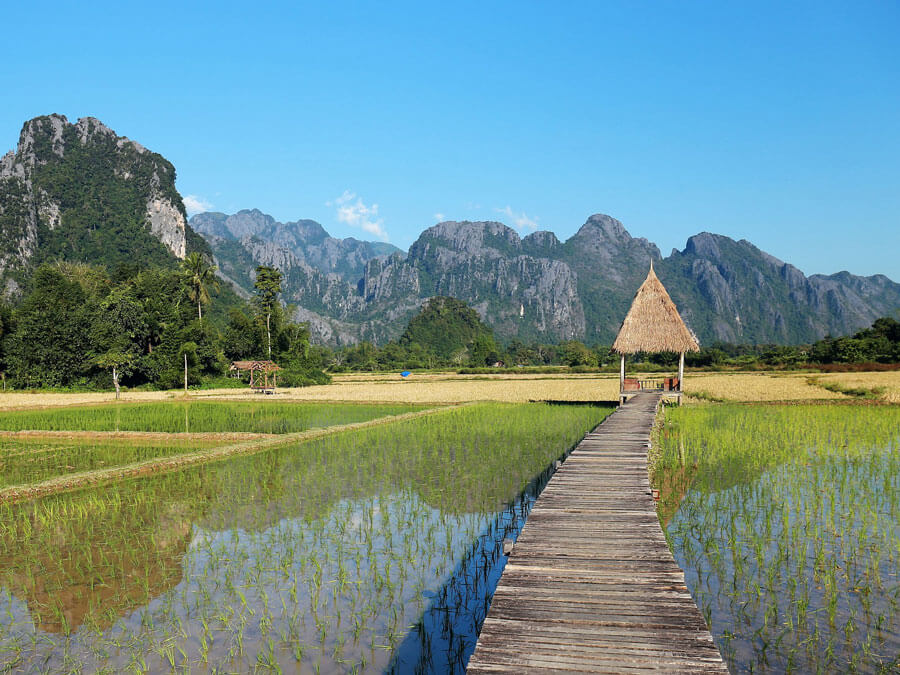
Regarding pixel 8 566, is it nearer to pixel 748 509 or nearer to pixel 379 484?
pixel 379 484

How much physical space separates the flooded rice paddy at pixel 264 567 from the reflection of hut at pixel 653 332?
43.9 feet

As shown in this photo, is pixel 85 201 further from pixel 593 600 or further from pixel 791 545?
pixel 593 600

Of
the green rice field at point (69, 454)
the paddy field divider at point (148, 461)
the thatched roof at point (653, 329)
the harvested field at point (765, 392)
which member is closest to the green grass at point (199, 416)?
the paddy field divider at point (148, 461)

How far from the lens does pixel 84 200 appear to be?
117 meters

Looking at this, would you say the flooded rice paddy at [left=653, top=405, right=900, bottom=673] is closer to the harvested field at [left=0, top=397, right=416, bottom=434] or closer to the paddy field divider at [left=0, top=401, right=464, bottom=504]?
the paddy field divider at [left=0, top=401, right=464, bottom=504]

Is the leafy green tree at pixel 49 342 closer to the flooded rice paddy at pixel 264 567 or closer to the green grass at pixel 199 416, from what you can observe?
the green grass at pixel 199 416

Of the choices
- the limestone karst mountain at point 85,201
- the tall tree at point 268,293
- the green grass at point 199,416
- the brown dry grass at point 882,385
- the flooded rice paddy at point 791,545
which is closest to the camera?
the flooded rice paddy at point 791,545

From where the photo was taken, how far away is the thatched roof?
2470 centimetres

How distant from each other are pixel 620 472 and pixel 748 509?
1.89 meters

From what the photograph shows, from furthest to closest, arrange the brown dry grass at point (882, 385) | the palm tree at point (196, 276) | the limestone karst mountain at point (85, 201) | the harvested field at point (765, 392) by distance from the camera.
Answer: the limestone karst mountain at point (85, 201), the palm tree at point (196, 276), the harvested field at point (765, 392), the brown dry grass at point (882, 385)

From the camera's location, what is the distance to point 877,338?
5062 cm

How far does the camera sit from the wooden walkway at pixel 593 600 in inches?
140

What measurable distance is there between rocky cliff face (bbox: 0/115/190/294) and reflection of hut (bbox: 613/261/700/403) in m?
92.5

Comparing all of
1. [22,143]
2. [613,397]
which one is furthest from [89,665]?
[22,143]
